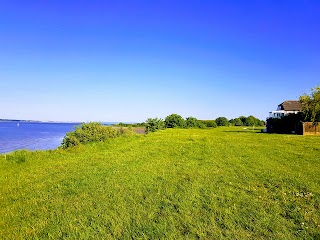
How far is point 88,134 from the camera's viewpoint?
25656 millimetres

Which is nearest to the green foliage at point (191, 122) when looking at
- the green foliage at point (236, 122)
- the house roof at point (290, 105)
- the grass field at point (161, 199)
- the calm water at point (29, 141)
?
the house roof at point (290, 105)

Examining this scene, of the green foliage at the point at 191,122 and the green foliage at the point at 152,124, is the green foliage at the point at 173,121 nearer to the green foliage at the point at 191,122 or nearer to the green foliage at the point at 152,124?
the green foliage at the point at 191,122

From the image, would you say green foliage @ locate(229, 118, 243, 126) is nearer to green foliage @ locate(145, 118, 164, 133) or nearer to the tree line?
the tree line

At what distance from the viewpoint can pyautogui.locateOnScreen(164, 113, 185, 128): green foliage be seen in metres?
60.4

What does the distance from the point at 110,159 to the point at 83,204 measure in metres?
6.45

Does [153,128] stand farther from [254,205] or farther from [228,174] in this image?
[254,205]

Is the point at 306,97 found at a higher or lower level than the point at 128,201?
higher

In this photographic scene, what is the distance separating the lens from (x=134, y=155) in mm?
14102

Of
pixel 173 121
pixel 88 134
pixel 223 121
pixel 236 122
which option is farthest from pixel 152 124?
pixel 236 122

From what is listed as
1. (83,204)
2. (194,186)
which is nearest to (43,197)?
(83,204)

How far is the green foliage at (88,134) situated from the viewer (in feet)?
81.7

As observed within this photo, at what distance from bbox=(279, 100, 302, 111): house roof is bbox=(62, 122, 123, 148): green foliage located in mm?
50863

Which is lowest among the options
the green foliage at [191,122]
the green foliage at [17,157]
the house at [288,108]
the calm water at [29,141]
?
the calm water at [29,141]

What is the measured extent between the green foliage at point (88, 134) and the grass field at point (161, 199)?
12652 millimetres
